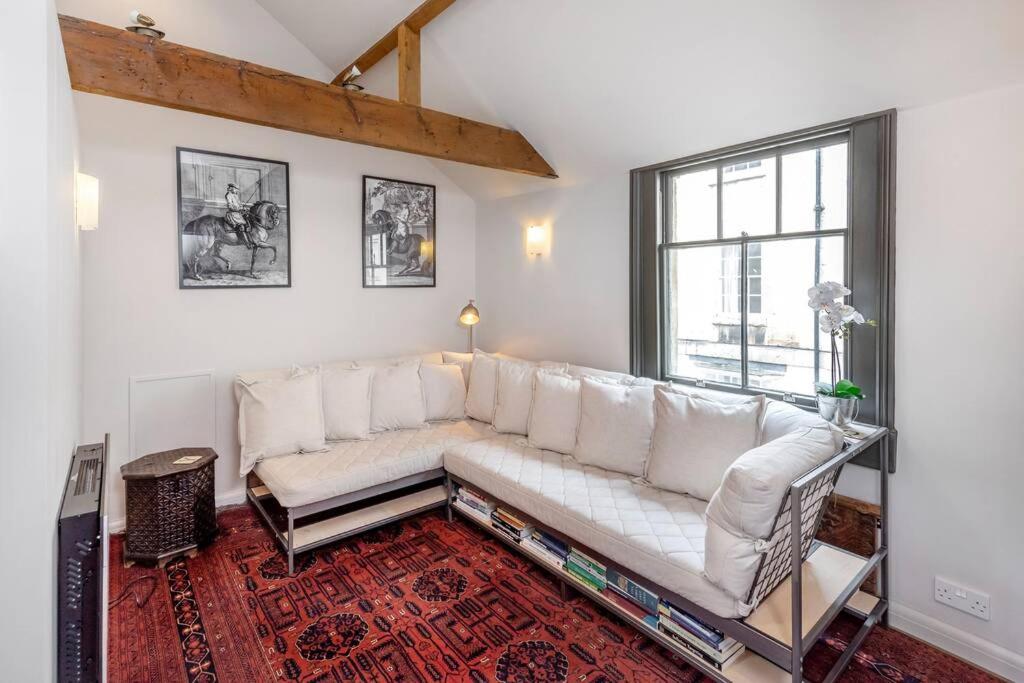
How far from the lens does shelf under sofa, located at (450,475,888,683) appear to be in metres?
1.76

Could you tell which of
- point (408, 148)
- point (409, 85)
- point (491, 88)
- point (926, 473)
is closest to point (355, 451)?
point (408, 148)

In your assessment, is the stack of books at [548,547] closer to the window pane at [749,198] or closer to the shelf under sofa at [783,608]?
the shelf under sofa at [783,608]

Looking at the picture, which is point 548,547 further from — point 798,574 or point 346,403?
point 346,403

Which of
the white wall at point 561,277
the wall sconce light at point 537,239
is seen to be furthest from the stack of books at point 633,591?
the wall sconce light at point 537,239

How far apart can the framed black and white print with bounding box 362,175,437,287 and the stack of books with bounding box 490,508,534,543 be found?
2.11m

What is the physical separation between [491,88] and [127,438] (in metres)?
3.09

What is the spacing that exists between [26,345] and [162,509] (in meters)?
1.80

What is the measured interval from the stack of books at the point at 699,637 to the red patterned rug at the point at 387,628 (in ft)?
0.54

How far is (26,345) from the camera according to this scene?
1.27 m

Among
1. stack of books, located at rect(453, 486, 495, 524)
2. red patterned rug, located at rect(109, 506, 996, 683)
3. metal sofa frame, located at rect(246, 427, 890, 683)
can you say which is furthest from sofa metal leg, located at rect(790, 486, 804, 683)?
stack of books, located at rect(453, 486, 495, 524)

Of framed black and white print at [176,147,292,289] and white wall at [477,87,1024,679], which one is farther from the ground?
framed black and white print at [176,147,292,289]

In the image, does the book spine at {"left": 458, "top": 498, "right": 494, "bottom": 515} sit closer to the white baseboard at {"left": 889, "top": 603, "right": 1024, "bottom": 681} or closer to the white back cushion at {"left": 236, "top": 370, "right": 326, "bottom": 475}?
the white back cushion at {"left": 236, "top": 370, "right": 326, "bottom": 475}

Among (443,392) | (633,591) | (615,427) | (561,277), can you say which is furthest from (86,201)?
(633,591)

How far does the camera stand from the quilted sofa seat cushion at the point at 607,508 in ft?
A: 6.25
